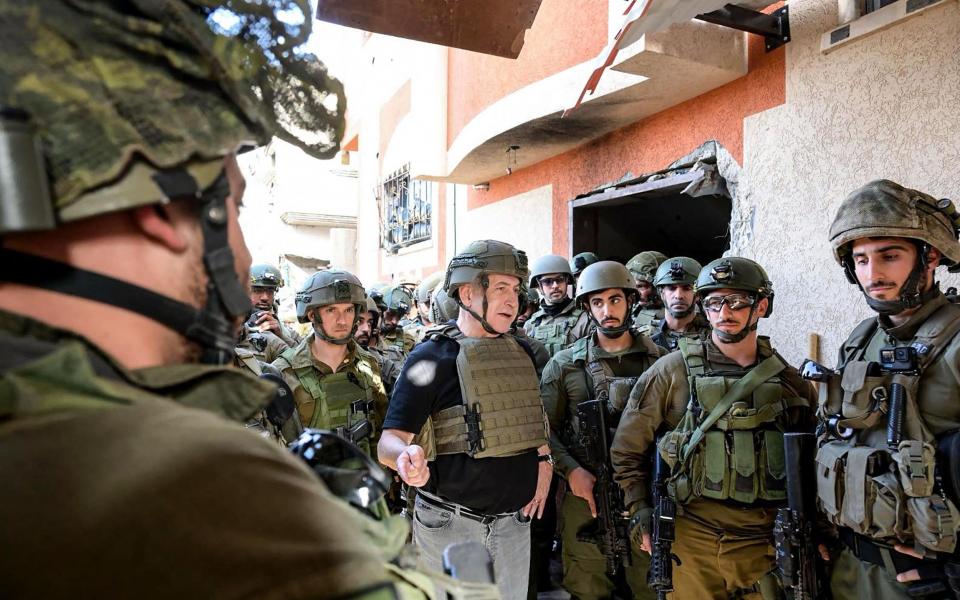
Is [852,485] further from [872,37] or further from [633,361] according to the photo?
[872,37]

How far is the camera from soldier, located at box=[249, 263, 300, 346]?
607 cm

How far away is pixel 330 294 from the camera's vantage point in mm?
4328

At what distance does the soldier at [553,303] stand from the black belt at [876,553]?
3.05m

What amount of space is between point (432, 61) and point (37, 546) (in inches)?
437

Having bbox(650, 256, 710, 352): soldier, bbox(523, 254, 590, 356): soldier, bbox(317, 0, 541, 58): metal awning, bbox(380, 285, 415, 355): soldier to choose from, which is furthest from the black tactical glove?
bbox(380, 285, 415, 355): soldier

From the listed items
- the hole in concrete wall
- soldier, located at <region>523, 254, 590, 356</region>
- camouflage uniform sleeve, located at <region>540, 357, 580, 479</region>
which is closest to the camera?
camouflage uniform sleeve, located at <region>540, 357, 580, 479</region>

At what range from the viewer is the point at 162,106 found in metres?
0.78

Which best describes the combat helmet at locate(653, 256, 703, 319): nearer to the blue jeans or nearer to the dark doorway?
the dark doorway

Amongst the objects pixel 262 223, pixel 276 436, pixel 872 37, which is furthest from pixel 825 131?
pixel 262 223

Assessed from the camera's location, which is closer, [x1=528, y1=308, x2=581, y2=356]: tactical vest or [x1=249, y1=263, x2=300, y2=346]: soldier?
[x1=528, y1=308, x2=581, y2=356]: tactical vest

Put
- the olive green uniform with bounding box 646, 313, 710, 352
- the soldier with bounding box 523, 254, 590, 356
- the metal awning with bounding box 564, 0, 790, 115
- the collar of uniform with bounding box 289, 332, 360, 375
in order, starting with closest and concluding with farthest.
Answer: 1. the metal awning with bounding box 564, 0, 790, 115
2. the collar of uniform with bounding box 289, 332, 360, 375
3. the olive green uniform with bounding box 646, 313, 710, 352
4. the soldier with bounding box 523, 254, 590, 356

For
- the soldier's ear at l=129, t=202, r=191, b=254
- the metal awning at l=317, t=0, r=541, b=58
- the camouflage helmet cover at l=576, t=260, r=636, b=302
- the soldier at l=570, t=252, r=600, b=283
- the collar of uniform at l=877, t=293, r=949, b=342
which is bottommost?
the collar of uniform at l=877, t=293, r=949, b=342

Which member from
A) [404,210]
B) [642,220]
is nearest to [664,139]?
[642,220]

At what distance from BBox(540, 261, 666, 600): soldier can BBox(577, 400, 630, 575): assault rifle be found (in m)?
0.08
